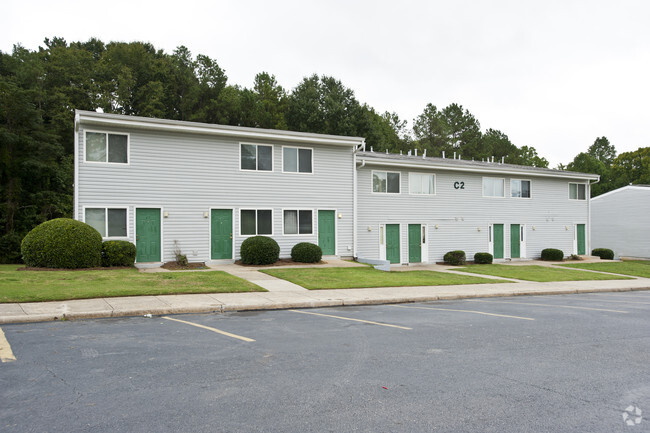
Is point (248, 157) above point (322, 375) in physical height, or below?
above

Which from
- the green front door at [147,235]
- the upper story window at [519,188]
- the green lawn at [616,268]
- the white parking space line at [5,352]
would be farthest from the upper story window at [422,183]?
the white parking space line at [5,352]

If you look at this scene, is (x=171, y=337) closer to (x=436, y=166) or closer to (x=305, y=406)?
(x=305, y=406)

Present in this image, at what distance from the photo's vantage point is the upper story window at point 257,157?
2102cm

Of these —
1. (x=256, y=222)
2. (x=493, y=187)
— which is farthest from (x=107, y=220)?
(x=493, y=187)

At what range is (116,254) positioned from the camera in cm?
1717

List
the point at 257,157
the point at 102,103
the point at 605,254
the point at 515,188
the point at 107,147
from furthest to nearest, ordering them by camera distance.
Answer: the point at 102,103 → the point at 605,254 → the point at 515,188 → the point at 257,157 → the point at 107,147

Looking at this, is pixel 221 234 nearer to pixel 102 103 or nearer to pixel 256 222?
pixel 256 222

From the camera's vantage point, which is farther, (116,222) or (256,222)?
(256,222)

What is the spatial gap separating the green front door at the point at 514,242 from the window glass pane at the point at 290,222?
14836 millimetres

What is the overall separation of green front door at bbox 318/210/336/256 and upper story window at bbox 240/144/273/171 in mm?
3404

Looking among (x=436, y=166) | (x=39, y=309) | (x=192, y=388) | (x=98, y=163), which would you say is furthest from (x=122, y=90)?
(x=192, y=388)

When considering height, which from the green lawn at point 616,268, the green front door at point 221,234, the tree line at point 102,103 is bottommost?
the green lawn at point 616,268

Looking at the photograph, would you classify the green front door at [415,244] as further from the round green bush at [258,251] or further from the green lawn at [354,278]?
the round green bush at [258,251]

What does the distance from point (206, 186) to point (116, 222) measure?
383 centimetres
